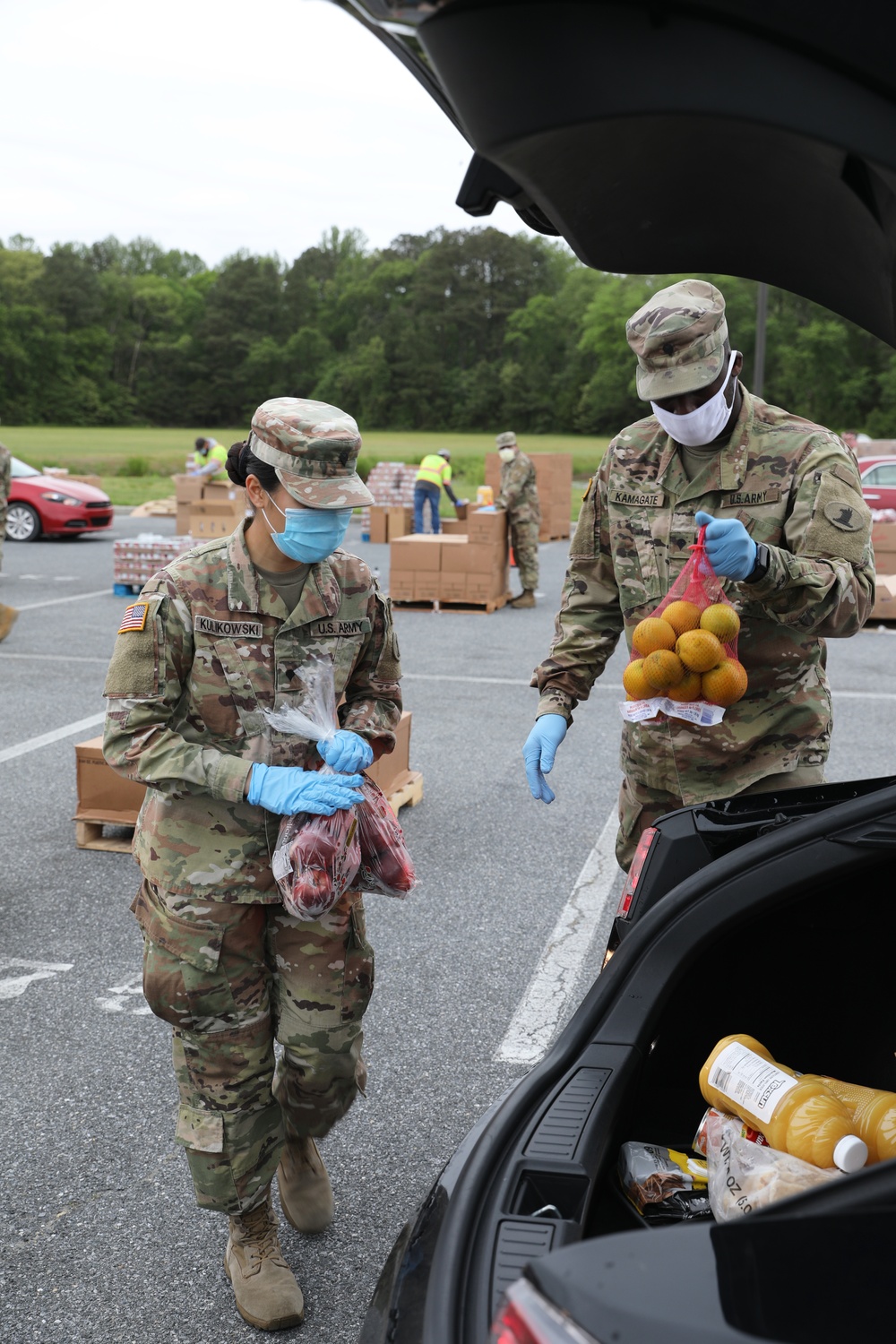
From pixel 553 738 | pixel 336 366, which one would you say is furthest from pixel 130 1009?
pixel 336 366

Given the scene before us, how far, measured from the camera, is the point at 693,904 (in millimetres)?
1979

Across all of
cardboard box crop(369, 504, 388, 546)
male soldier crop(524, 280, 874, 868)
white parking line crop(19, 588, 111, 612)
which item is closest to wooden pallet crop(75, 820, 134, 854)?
male soldier crop(524, 280, 874, 868)

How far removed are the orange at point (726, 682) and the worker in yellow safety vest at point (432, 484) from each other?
600 inches

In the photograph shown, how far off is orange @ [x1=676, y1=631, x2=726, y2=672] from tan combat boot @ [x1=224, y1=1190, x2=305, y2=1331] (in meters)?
1.57

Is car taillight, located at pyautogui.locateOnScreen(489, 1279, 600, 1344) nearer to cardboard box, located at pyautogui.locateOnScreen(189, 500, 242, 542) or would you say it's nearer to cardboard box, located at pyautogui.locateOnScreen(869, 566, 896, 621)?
cardboard box, located at pyautogui.locateOnScreen(869, 566, 896, 621)

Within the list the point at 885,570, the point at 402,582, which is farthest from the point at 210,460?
the point at 885,570

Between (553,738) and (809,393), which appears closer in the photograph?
(553,738)

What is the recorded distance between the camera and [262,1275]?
8.14 feet

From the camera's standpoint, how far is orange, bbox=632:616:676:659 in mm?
2684

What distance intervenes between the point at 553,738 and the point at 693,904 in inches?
46.0

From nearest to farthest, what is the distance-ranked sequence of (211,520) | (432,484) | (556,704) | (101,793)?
(556,704)
(101,793)
(211,520)
(432,484)

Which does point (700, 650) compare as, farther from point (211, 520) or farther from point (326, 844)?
point (211, 520)

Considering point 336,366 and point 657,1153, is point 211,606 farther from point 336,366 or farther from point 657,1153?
point 336,366

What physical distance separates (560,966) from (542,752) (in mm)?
1351
